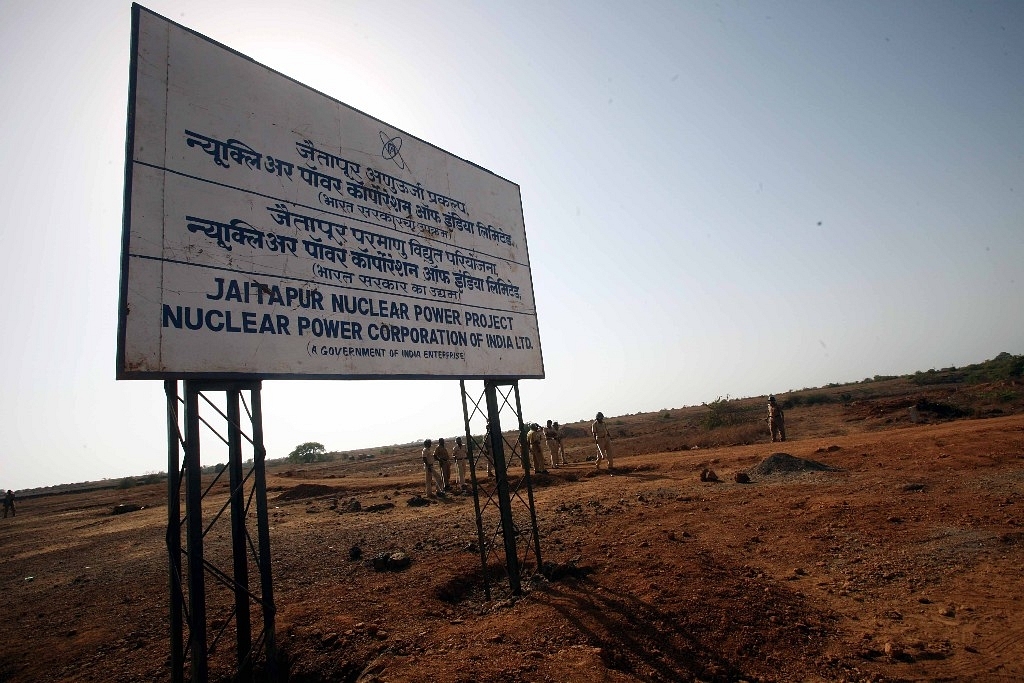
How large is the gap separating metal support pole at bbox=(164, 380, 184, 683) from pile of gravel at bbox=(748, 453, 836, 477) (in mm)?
12843

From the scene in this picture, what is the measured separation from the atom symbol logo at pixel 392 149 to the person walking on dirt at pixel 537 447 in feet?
42.7

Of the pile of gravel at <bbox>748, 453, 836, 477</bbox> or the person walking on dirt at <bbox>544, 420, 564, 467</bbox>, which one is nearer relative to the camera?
the pile of gravel at <bbox>748, 453, 836, 477</bbox>

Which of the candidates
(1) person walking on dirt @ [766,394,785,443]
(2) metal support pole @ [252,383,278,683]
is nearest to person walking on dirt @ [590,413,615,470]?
(1) person walking on dirt @ [766,394,785,443]

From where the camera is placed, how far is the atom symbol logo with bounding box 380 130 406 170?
6.92 m

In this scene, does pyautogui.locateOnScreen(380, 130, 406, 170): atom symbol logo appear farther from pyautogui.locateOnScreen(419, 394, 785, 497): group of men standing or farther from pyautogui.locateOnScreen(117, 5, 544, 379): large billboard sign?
pyautogui.locateOnScreen(419, 394, 785, 497): group of men standing

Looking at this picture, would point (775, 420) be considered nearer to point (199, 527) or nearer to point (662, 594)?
point (662, 594)

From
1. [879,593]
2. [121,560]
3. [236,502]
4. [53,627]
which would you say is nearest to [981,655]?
[879,593]

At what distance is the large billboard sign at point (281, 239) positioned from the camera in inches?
173

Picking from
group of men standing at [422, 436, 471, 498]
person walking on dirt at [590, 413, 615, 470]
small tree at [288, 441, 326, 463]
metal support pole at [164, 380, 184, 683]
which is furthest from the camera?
small tree at [288, 441, 326, 463]

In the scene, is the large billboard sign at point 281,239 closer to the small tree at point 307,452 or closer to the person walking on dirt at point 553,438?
the person walking on dirt at point 553,438

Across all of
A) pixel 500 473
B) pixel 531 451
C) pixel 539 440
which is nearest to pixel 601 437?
pixel 539 440

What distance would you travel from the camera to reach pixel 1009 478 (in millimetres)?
9562

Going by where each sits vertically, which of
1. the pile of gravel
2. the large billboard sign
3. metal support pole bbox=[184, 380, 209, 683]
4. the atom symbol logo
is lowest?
the pile of gravel

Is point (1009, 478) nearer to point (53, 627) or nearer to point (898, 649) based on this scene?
point (898, 649)
